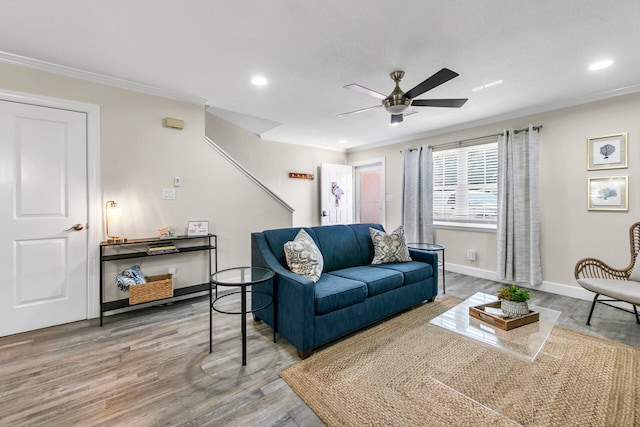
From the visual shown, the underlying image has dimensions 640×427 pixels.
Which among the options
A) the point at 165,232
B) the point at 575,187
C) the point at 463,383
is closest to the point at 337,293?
the point at 463,383

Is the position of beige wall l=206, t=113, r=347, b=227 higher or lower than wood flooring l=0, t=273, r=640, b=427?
higher

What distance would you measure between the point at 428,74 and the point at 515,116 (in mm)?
2091

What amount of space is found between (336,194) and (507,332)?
173 inches

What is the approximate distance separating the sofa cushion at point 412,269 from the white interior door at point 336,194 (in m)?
2.97

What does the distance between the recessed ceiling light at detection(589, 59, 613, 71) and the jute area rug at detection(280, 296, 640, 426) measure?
248cm

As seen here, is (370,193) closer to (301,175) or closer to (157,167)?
(301,175)

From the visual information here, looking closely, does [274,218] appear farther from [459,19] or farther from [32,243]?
[459,19]

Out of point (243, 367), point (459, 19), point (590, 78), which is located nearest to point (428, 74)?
point (459, 19)

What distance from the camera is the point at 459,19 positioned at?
1.91m

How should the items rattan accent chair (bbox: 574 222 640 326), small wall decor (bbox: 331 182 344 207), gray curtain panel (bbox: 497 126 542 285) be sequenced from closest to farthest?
rattan accent chair (bbox: 574 222 640 326)
gray curtain panel (bbox: 497 126 542 285)
small wall decor (bbox: 331 182 344 207)

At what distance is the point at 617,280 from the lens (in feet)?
8.87

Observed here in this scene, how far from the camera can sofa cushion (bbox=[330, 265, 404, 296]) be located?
99.4 inches

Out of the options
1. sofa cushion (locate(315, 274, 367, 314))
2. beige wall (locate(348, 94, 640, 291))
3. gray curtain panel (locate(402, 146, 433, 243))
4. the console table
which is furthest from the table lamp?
beige wall (locate(348, 94, 640, 291))

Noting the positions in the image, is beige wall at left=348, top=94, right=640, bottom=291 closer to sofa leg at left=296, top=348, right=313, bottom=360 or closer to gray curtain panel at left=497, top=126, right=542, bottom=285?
gray curtain panel at left=497, top=126, right=542, bottom=285
